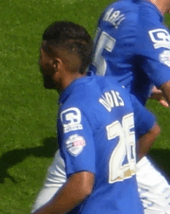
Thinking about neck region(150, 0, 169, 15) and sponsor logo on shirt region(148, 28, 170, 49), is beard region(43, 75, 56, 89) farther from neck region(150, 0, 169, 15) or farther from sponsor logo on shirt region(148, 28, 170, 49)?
neck region(150, 0, 169, 15)

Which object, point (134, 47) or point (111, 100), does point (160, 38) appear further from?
point (111, 100)

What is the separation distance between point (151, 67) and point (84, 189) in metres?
1.43

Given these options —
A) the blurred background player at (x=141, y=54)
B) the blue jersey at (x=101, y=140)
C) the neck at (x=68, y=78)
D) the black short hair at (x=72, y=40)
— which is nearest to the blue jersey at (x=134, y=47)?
the blurred background player at (x=141, y=54)

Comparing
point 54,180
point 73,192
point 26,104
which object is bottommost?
point 26,104

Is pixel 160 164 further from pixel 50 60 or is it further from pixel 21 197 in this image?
pixel 50 60

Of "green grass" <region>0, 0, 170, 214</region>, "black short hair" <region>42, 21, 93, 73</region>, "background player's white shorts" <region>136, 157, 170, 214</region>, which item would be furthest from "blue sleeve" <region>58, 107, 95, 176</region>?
"green grass" <region>0, 0, 170, 214</region>

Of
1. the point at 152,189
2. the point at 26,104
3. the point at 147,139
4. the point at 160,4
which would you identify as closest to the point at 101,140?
the point at 147,139

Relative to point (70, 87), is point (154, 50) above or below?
below

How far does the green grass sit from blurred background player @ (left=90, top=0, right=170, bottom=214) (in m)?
2.03

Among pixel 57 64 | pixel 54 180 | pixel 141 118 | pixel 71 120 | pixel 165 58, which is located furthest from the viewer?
pixel 165 58

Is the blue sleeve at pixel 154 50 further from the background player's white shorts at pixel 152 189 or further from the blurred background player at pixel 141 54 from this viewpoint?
the background player's white shorts at pixel 152 189

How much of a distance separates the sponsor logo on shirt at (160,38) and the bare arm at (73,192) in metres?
1.43

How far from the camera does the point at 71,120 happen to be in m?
3.97

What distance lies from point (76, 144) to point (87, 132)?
0.10 metres
